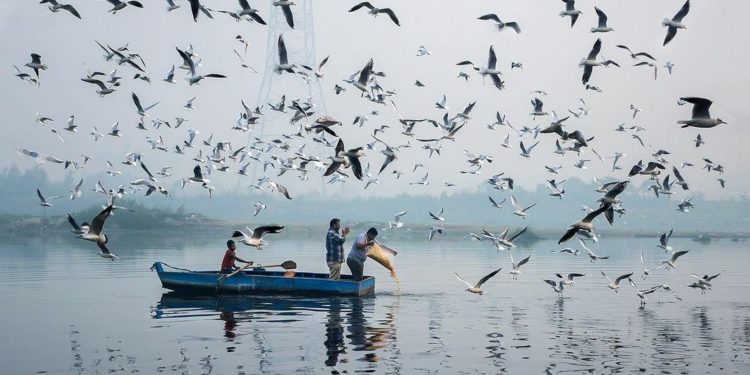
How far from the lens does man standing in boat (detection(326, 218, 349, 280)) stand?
3225 centimetres

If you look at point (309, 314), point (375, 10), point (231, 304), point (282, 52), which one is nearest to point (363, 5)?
point (375, 10)

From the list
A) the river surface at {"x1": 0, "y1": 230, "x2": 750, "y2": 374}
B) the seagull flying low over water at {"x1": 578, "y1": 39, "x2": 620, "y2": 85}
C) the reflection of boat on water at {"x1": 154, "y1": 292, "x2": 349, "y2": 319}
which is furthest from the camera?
the reflection of boat on water at {"x1": 154, "y1": 292, "x2": 349, "y2": 319}

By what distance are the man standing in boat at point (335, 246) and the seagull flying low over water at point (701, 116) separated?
1425cm

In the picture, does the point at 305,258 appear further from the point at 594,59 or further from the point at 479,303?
the point at 594,59

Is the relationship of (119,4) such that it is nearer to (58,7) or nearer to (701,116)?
(58,7)

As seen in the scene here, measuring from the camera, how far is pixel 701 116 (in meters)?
20.6

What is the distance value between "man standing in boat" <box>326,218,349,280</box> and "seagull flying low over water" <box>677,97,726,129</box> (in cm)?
1425

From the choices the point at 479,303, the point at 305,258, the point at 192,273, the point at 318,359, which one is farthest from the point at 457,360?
the point at 305,258

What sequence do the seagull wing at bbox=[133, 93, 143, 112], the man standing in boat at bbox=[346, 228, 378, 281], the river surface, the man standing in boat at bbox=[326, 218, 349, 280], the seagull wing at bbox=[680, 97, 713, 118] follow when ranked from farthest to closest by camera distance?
the man standing in boat at bbox=[346, 228, 378, 281] < the man standing in boat at bbox=[326, 218, 349, 280] < the seagull wing at bbox=[133, 93, 143, 112] < the river surface < the seagull wing at bbox=[680, 97, 713, 118]

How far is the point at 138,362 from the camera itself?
20844mm

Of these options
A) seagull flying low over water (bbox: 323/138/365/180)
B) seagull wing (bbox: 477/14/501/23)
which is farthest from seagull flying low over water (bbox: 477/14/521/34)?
seagull flying low over water (bbox: 323/138/365/180)

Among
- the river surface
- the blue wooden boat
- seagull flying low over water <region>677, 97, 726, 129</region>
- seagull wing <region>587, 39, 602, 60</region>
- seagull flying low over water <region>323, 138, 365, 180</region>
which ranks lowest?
the river surface

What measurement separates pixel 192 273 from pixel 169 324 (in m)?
6.85

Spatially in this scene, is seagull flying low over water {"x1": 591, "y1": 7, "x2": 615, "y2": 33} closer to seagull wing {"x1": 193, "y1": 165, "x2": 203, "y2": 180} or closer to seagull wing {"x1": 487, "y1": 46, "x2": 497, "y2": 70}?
seagull wing {"x1": 487, "y1": 46, "x2": 497, "y2": 70}
